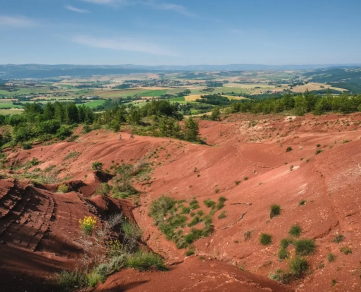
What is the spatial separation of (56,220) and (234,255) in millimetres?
11963

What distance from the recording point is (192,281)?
12.0m

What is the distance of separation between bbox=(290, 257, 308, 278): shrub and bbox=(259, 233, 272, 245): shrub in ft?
8.98

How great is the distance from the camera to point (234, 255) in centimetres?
1642

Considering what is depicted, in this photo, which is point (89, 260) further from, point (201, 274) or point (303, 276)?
point (303, 276)

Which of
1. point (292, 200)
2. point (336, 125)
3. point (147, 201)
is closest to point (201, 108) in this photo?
point (336, 125)

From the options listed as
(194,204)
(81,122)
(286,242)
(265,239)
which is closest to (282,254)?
(286,242)

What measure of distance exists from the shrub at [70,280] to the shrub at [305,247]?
10.7m

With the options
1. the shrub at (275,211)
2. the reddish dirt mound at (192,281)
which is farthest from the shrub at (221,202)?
the reddish dirt mound at (192,281)

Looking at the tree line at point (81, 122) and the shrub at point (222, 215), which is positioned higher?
the tree line at point (81, 122)

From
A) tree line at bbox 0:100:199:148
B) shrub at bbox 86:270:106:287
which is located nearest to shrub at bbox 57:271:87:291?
shrub at bbox 86:270:106:287

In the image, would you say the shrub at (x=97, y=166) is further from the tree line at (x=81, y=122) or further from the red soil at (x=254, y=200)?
the tree line at (x=81, y=122)

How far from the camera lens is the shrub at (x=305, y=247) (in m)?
A: 13.7

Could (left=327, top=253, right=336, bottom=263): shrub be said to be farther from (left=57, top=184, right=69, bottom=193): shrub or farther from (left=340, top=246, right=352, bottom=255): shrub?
(left=57, top=184, right=69, bottom=193): shrub

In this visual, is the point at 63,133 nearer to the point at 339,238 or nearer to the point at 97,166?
the point at 97,166
